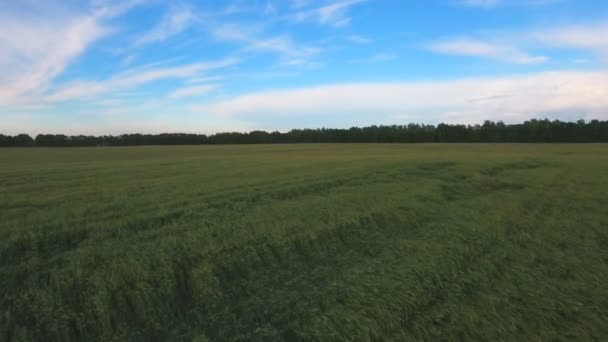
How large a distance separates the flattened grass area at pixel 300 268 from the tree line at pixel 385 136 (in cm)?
8396

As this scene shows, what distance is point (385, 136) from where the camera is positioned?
3792 inches

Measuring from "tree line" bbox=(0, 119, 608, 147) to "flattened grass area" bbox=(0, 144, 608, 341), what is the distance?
3306 inches

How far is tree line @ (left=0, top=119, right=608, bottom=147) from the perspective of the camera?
251 feet

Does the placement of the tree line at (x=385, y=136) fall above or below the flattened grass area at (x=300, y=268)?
above

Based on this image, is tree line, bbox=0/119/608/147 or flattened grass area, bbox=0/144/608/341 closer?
flattened grass area, bbox=0/144/608/341

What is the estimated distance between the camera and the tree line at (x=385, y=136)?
251 feet

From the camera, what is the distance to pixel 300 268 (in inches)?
228

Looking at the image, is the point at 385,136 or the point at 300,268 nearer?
the point at 300,268

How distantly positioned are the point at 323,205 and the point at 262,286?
4443 millimetres

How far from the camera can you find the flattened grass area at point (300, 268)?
4188 mm

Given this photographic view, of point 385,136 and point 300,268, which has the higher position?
point 385,136

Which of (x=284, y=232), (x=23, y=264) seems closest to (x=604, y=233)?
(x=284, y=232)

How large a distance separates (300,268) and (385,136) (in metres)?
94.0

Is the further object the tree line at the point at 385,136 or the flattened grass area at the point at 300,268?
the tree line at the point at 385,136
